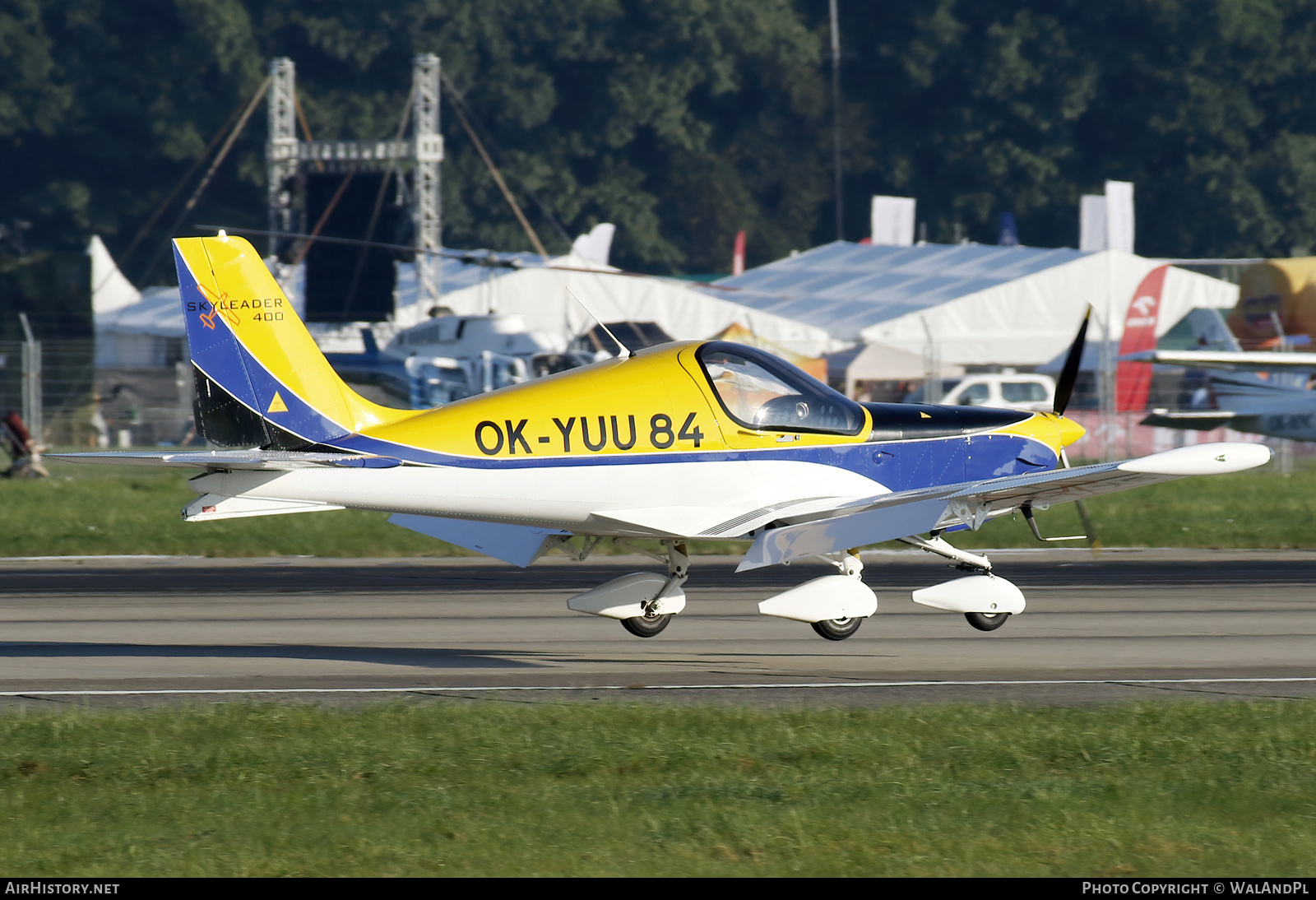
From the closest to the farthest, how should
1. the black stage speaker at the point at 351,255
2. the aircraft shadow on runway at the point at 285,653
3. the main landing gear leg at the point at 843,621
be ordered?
1. the aircraft shadow on runway at the point at 285,653
2. the main landing gear leg at the point at 843,621
3. the black stage speaker at the point at 351,255

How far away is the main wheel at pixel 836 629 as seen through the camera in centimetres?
1268

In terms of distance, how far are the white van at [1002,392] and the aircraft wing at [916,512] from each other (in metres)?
22.3

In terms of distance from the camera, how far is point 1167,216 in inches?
3250

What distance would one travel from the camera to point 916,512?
37.8 feet

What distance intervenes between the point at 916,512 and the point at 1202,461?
1949 mm

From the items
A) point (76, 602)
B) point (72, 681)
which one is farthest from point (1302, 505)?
point (72, 681)

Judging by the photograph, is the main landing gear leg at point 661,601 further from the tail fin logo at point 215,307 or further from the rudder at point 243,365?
the tail fin logo at point 215,307

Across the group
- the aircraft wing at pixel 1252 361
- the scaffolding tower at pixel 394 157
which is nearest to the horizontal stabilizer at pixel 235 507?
the aircraft wing at pixel 1252 361

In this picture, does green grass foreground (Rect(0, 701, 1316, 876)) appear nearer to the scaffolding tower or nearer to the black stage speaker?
the black stage speaker

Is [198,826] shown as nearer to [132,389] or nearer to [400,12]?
[132,389]

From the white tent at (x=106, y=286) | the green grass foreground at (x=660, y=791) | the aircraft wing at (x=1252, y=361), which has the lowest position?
the green grass foreground at (x=660, y=791)

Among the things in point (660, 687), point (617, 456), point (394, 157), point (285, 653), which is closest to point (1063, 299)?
point (394, 157)

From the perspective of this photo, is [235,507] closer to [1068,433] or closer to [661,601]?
[661,601]

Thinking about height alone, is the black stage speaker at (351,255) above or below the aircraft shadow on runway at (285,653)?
above
